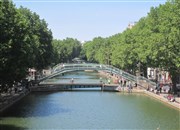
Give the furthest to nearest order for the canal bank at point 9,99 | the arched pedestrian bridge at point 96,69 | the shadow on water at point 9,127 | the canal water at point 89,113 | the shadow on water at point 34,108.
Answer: the arched pedestrian bridge at point 96,69, the canal bank at point 9,99, the shadow on water at point 34,108, the canal water at point 89,113, the shadow on water at point 9,127

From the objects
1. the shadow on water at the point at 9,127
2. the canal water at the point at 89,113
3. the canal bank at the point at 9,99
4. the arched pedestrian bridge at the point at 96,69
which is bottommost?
the shadow on water at the point at 9,127

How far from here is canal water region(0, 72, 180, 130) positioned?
39.5m

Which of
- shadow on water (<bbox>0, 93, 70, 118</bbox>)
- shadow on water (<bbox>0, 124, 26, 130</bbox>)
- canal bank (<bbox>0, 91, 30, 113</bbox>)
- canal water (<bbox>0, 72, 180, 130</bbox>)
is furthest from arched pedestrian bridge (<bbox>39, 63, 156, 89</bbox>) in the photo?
shadow on water (<bbox>0, 124, 26, 130</bbox>)

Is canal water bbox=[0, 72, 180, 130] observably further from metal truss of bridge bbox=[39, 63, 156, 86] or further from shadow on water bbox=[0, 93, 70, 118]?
metal truss of bridge bbox=[39, 63, 156, 86]

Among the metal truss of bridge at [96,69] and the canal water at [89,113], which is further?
the metal truss of bridge at [96,69]

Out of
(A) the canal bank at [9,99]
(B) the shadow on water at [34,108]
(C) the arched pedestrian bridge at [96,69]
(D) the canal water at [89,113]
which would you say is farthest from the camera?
(C) the arched pedestrian bridge at [96,69]

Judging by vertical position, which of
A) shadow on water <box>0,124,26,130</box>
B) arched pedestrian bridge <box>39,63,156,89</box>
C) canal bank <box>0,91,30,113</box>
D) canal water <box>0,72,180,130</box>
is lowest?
shadow on water <box>0,124,26,130</box>

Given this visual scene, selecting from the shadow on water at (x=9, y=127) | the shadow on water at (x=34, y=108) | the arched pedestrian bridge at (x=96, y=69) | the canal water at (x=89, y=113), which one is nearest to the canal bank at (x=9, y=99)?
the shadow on water at (x=34, y=108)

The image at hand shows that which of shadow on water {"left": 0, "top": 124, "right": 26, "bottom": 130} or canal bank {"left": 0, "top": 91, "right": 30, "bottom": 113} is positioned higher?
canal bank {"left": 0, "top": 91, "right": 30, "bottom": 113}

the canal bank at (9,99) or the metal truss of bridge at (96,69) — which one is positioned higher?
the metal truss of bridge at (96,69)

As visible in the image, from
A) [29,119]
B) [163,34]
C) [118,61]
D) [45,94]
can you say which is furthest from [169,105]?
[118,61]

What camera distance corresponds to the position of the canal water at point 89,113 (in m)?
39.5

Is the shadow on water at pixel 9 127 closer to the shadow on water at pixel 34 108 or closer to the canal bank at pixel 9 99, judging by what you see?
the shadow on water at pixel 34 108

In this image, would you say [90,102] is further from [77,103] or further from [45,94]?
[45,94]
